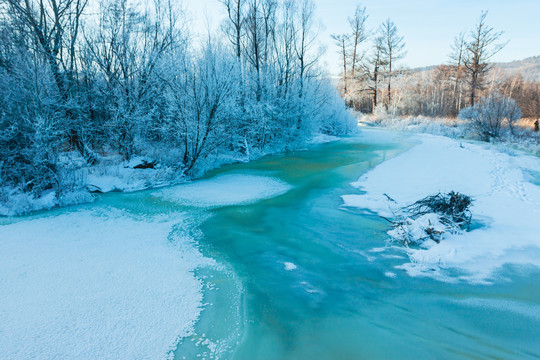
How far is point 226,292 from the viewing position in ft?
12.2

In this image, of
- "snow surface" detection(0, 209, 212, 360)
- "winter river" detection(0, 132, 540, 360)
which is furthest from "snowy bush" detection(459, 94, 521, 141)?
"snow surface" detection(0, 209, 212, 360)

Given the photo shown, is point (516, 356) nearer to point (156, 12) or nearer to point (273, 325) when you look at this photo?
point (273, 325)

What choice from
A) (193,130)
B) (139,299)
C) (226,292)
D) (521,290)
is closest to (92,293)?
(139,299)

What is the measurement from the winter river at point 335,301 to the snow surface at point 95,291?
0.53 feet

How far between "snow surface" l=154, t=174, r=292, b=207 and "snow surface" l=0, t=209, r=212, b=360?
2.06 metres

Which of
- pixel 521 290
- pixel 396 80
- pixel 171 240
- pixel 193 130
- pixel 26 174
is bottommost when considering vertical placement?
pixel 521 290

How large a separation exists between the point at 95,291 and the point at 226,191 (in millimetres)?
5091

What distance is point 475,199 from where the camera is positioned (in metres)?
5.88

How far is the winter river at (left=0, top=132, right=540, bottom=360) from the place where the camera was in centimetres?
283

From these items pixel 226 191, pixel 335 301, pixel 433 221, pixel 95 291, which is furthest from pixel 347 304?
pixel 226 191

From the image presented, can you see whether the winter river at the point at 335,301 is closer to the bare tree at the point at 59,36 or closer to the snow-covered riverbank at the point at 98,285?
the snow-covered riverbank at the point at 98,285

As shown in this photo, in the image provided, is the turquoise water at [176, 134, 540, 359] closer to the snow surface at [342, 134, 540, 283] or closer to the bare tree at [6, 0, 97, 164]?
the snow surface at [342, 134, 540, 283]

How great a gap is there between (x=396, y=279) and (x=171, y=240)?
351 centimetres

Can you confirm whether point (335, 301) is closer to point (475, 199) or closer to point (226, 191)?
point (475, 199)
